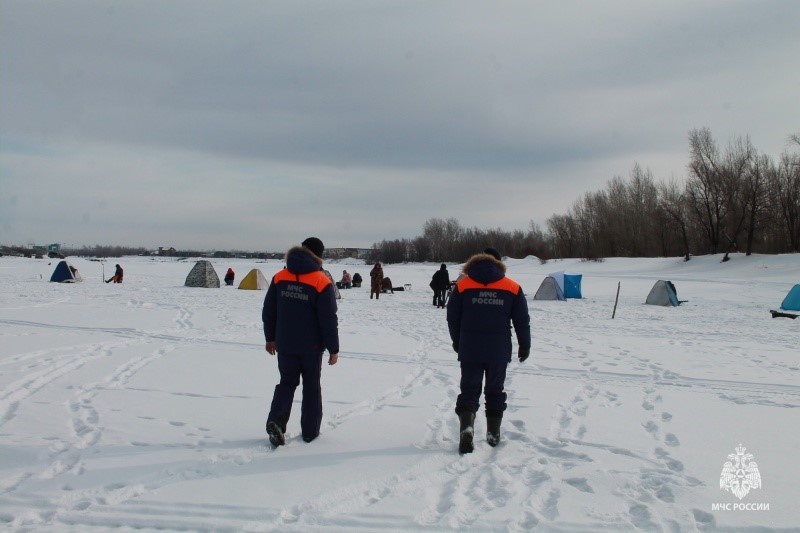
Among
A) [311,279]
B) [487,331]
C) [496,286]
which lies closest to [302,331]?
[311,279]

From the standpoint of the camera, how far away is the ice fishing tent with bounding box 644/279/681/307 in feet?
69.6

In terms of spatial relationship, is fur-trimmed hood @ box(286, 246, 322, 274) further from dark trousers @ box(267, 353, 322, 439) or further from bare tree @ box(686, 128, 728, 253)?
bare tree @ box(686, 128, 728, 253)

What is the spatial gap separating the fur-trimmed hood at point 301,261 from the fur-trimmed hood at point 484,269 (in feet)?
4.14

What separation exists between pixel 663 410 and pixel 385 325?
8.70 meters

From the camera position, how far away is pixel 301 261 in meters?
4.85

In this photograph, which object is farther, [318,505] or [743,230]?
[743,230]

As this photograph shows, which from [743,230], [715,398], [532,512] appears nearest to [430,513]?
[532,512]

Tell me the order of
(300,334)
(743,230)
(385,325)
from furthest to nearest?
(743,230) → (385,325) → (300,334)

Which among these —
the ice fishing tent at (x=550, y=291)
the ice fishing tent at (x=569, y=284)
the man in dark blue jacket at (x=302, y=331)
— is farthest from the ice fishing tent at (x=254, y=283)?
the man in dark blue jacket at (x=302, y=331)

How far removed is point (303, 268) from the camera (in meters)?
4.84

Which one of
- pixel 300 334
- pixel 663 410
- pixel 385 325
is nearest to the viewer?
pixel 300 334

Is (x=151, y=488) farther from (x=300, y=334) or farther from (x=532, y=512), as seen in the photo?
(x=532, y=512)

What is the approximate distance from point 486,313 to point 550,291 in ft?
62.9

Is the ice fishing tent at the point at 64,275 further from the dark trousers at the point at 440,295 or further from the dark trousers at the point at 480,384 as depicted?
the dark trousers at the point at 480,384
